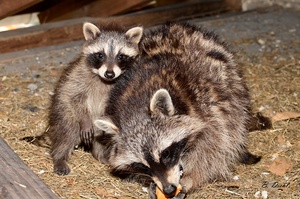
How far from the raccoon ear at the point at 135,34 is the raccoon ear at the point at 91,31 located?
0.76 feet

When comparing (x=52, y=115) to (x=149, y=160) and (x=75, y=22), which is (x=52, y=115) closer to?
(x=149, y=160)

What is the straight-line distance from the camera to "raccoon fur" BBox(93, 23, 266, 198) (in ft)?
11.2

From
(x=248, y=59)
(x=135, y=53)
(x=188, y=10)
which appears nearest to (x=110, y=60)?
(x=135, y=53)

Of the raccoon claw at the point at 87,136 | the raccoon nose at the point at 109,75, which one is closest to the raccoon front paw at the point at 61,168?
the raccoon claw at the point at 87,136

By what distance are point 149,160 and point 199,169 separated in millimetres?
558

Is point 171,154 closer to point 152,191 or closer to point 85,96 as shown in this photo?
point 152,191

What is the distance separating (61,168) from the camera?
408 centimetres

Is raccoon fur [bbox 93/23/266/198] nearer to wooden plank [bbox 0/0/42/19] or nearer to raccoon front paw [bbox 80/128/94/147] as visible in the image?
raccoon front paw [bbox 80/128/94/147]

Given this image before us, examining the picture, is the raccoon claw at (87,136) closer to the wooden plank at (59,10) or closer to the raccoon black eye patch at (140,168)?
the raccoon black eye patch at (140,168)

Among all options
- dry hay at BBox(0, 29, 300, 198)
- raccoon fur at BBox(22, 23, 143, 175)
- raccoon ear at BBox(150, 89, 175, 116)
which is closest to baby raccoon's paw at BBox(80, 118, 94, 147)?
raccoon fur at BBox(22, 23, 143, 175)

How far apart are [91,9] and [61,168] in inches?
169

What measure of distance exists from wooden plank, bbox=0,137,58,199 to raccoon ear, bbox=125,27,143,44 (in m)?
1.34

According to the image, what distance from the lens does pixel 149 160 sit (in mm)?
3381

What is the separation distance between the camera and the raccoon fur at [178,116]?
3426 millimetres
